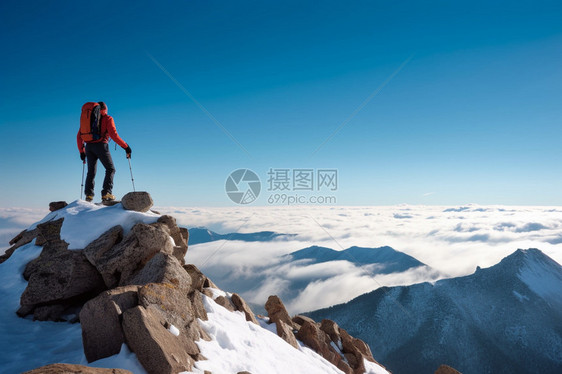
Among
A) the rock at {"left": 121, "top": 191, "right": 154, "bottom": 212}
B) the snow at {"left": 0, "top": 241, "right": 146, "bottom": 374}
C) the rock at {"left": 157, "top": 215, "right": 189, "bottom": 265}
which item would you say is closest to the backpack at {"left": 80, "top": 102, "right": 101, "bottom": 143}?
the rock at {"left": 121, "top": 191, "right": 154, "bottom": 212}

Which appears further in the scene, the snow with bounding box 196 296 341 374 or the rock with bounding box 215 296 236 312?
the rock with bounding box 215 296 236 312

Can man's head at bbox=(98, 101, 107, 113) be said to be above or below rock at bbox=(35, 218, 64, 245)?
above

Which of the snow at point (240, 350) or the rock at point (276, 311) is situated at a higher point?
the snow at point (240, 350)

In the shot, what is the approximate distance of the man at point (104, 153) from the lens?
17359mm

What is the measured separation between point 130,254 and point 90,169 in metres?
7.98

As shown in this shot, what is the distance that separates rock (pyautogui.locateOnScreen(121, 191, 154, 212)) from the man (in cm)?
337

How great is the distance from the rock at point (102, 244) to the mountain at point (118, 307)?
4 cm

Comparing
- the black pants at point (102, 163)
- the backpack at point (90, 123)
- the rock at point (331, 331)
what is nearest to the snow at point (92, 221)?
the black pants at point (102, 163)

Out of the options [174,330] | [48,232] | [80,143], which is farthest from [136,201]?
[174,330]

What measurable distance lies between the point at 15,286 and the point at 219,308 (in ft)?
29.7

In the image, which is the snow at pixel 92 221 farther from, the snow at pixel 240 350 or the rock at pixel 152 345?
the rock at pixel 152 345

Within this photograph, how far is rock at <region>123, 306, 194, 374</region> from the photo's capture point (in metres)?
7.30

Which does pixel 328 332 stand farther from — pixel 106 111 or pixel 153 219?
pixel 106 111

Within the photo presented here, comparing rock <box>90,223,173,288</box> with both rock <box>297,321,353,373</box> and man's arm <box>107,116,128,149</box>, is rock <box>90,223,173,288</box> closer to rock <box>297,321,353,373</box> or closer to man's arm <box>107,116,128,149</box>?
man's arm <box>107,116,128,149</box>
